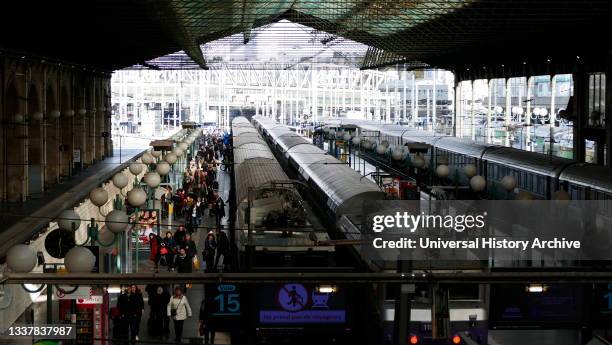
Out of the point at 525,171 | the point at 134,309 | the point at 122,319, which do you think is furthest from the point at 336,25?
the point at 122,319

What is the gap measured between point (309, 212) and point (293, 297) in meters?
4.38

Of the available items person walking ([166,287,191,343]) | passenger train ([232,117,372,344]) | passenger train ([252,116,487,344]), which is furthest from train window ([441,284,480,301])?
person walking ([166,287,191,343])

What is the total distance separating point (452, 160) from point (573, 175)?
41.0 ft

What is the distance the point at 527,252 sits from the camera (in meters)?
14.1

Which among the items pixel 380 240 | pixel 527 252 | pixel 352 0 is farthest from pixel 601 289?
pixel 352 0

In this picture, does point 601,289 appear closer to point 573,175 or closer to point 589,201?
point 589,201

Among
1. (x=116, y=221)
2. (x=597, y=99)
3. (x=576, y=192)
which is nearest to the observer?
(x=116, y=221)

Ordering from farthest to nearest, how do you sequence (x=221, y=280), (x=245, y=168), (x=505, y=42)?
(x=505, y=42)
(x=245, y=168)
(x=221, y=280)

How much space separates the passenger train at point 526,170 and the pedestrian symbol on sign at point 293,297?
8141mm

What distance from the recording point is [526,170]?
2328 cm

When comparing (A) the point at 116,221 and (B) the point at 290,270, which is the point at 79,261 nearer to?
(B) the point at 290,270

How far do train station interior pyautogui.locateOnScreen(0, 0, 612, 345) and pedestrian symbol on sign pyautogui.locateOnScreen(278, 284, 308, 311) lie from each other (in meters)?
0.02

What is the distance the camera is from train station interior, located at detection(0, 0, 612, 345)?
10.6 m

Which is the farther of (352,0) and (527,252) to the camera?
(352,0)
